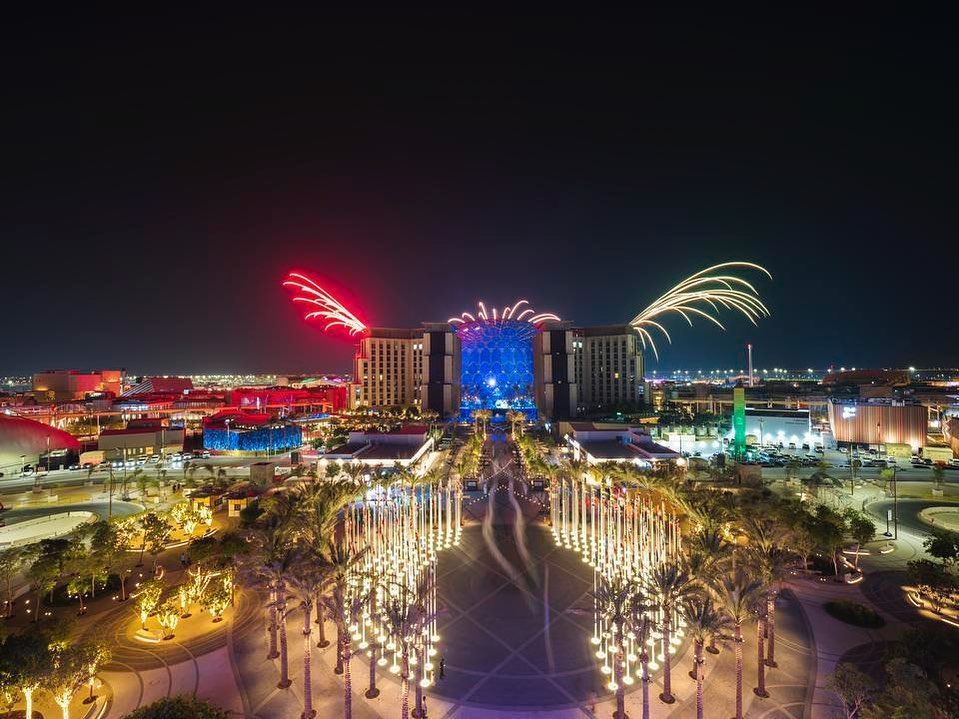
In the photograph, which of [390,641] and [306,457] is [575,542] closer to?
[390,641]

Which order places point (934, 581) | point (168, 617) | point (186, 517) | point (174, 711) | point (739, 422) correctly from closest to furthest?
point (174, 711) < point (934, 581) < point (168, 617) < point (186, 517) < point (739, 422)

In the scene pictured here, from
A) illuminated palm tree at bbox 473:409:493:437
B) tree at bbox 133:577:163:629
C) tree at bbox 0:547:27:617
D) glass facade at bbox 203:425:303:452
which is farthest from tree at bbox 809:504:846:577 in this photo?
glass facade at bbox 203:425:303:452

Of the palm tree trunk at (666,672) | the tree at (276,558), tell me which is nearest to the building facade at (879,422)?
A: the palm tree trunk at (666,672)

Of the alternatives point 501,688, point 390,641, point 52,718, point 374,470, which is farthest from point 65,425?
point 501,688

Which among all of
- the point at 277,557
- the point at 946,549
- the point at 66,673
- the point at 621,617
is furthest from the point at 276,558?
the point at 946,549

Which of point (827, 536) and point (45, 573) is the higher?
point (827, 536)

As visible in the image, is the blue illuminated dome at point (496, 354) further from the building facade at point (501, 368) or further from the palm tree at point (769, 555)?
the palm tree at point (769, 555)

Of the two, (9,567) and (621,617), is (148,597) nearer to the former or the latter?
(9,567)
